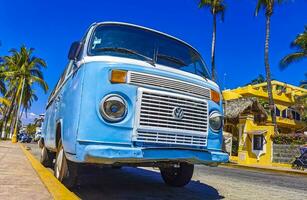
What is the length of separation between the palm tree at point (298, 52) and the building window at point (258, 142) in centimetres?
888

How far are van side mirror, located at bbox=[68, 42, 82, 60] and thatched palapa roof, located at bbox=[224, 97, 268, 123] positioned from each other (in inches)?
998

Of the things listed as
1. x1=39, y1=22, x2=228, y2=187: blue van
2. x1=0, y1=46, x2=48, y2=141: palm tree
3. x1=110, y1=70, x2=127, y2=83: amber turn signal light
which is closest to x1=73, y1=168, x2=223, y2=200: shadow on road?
x1=39, y1=22, x2=228, y2=187: blue van

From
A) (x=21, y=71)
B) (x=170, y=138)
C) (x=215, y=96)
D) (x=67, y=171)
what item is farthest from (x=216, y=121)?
(x=21, y=71)

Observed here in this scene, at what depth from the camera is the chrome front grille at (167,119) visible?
13.6 feet

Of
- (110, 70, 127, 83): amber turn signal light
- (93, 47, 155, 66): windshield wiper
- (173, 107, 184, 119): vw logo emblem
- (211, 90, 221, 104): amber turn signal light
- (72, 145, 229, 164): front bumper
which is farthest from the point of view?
(211, 90, 221, 104): amber turn signal light

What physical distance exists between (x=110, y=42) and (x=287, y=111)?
142ft

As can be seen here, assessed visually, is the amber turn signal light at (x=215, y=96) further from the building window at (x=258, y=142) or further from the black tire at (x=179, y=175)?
the building window at (x=258, y=142)

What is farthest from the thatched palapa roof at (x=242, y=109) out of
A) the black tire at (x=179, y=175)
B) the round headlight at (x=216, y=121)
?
the round headlight at (x=216, y=121)

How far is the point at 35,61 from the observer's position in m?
50.4

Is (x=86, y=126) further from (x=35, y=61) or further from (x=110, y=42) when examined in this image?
(x=35, y=61)

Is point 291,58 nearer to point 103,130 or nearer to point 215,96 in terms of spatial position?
point 215,96

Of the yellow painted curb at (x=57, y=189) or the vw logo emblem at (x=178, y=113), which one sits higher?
the vw logo emblem at (x=178, y=113)

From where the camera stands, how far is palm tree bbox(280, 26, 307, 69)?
31209mm

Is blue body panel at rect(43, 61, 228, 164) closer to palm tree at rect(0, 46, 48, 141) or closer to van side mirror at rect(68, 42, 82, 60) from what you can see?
van side mirror at rect(68, 42, 82, 60)
